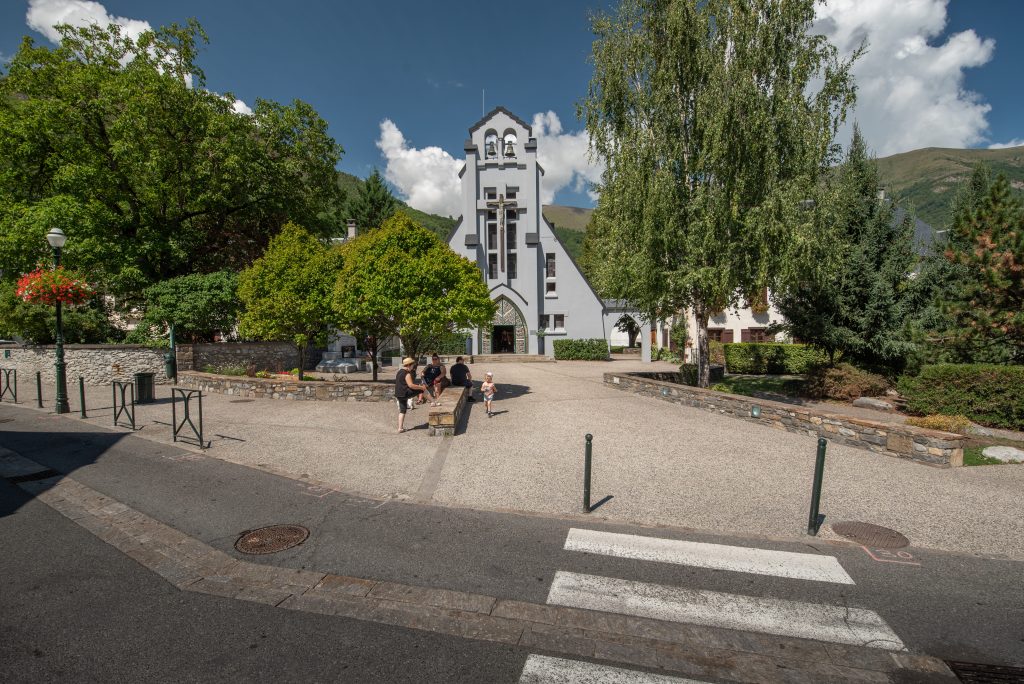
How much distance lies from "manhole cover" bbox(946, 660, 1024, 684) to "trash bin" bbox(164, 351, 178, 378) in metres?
22.4

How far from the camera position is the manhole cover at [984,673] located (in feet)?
11.0

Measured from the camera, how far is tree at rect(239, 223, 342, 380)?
1627cm

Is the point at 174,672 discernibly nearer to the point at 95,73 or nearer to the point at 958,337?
the point at 958,337

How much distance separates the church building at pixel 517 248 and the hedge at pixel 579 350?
1.24 meters

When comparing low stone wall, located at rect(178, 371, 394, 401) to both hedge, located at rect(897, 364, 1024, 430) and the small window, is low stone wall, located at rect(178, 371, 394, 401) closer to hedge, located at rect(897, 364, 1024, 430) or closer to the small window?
hedge, located at rect(897, 364, 1024, 430)

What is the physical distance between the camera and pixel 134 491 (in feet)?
23.6

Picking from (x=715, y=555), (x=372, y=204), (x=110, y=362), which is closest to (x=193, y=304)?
(x=110, y=362)

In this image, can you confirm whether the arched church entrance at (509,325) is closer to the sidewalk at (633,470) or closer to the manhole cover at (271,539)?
the sidewalk at (633,470)

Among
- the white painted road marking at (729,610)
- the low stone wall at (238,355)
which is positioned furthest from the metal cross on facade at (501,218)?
the white painted road marking at (729,610)

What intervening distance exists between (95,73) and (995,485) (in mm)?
32198

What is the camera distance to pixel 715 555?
5297mm

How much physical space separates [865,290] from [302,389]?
19818 millimetres

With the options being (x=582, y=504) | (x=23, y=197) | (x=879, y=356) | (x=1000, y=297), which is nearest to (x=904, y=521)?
(x=582, y=504)

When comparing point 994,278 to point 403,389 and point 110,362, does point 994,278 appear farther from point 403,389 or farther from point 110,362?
point 110,362
